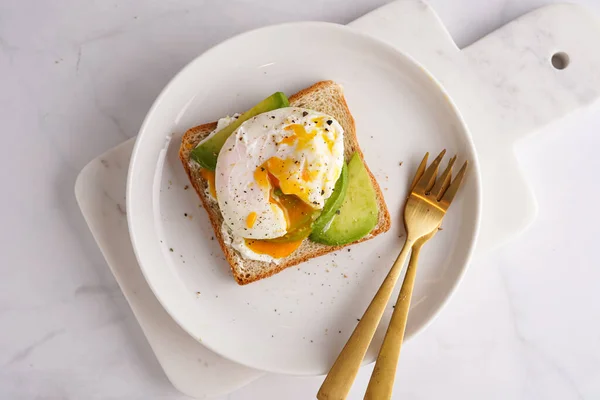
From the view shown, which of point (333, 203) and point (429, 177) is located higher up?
point (333, 203)

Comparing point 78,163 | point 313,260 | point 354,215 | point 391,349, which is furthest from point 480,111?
point 78,163

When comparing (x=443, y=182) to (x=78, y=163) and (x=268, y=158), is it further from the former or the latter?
(x=78, y=163)

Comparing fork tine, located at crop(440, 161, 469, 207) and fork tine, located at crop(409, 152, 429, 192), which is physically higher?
fork tine, located at crop(409, 152, 429, 192)

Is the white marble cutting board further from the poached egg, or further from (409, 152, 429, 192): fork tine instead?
the poached egg

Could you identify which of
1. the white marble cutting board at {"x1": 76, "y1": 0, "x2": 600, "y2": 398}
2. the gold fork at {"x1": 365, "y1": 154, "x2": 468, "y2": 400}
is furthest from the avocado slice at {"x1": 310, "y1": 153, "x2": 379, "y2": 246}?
the white marble cutting board at {"x1": 76, "y1": 0, "x2": 600, "y2": 398}

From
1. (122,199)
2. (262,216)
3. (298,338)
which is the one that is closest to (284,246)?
(262,216)

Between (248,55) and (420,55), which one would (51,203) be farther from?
(420,55)

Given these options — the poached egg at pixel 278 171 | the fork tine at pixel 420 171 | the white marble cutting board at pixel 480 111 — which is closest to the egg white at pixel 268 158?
the poached egg at pixel 278 171
